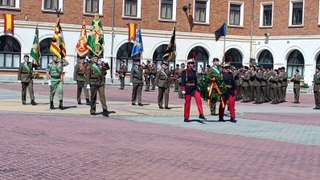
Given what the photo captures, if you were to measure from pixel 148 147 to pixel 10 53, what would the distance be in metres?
32.9

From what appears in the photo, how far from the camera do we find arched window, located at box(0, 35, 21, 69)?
42250 millimetres

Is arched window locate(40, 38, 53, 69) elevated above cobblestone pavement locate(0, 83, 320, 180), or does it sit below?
above

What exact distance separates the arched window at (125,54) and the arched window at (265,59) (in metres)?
→ 11.3

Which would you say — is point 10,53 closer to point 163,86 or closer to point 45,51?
point 45,51

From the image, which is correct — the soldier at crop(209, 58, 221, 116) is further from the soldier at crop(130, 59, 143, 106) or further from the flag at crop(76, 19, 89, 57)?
the flag at crop(76, 19, 89, 57)

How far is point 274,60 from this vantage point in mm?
47094

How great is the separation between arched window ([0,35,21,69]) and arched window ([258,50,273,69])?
20.1m

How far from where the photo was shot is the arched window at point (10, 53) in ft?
139

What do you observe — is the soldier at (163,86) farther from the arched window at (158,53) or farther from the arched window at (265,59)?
the arched window at (265,59)

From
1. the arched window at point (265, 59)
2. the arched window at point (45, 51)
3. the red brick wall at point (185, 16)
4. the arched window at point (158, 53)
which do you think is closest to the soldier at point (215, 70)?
the arched window at point (45, 51)

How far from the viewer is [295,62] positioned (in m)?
46.5

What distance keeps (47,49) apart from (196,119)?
2701 centimetres

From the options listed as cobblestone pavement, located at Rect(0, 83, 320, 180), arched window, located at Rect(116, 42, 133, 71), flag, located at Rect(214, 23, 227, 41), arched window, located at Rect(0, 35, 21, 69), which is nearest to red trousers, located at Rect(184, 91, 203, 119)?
cobblestone pavement, located at Rect(0, 83, 320, 180)

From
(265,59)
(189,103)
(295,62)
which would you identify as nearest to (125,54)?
(265,59)
